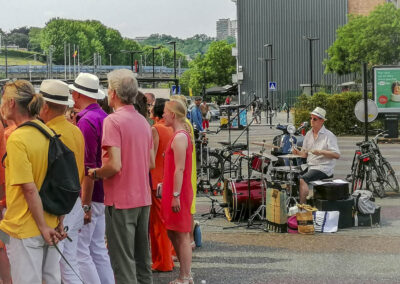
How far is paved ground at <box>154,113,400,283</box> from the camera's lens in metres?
7.85

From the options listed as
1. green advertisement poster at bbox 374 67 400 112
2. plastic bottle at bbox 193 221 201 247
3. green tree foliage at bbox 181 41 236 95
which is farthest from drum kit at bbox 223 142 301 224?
green tree foliage at bbox 181 41 236 95

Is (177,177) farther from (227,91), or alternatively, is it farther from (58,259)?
(227,91)

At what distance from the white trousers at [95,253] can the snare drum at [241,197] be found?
478 cm

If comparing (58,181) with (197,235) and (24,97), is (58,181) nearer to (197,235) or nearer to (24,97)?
(24,97)

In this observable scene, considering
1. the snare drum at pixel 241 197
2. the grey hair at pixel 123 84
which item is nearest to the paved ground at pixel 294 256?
the snare drum at pixel 241 197

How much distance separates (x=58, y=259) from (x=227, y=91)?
177 feet

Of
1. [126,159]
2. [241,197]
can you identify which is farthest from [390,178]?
[126,159]

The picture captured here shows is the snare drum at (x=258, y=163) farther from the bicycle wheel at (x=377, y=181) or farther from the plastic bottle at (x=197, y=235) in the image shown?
the bicycle wheel at (x=377, y=181)

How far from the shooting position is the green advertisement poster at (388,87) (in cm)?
2862

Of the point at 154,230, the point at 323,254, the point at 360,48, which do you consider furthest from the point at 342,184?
the point at 360,48

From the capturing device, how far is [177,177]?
6.96 metres

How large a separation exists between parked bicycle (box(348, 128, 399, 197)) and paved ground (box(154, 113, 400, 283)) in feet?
7.03

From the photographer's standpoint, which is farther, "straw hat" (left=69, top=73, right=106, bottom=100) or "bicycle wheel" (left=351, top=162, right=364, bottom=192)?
"bicycle wheel" (left=351, top=162, right=364, bottom=192)

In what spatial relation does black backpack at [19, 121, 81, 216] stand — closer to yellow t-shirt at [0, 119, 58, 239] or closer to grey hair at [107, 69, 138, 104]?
yellow t-shirt at [0, 119, 58, 239]
